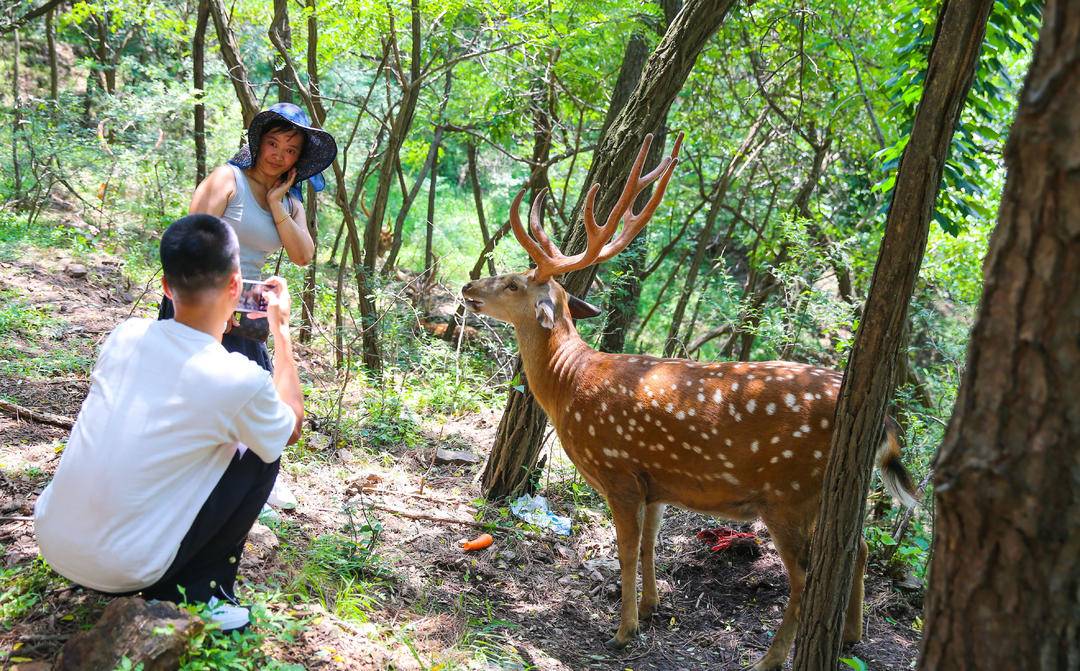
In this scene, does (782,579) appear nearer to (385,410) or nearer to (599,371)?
(599,371)

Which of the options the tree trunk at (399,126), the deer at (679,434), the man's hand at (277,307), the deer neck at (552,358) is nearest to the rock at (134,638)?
the man's hand at (277,307)

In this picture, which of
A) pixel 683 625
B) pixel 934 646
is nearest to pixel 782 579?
pixel 683 625

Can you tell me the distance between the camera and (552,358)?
503cm

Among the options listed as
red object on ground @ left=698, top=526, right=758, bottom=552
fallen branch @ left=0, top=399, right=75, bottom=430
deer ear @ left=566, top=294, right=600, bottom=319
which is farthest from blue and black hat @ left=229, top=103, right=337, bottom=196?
red object on ground @ left=698, top=526, right=758, bottom=552

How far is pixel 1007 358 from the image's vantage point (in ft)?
5.67

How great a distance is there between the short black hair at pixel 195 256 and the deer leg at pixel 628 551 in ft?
8.59

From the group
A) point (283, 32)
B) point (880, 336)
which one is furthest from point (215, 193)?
point (283, 32)

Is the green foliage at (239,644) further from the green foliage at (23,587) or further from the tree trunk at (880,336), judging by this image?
the tree trunk at (880,336)

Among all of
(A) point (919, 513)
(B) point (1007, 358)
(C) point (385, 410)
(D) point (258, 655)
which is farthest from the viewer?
(C) point (385, 410)

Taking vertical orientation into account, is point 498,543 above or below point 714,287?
below

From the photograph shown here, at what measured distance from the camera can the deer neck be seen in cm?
488

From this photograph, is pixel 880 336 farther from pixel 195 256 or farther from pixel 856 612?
pixel 195 256

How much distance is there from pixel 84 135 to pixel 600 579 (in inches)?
379

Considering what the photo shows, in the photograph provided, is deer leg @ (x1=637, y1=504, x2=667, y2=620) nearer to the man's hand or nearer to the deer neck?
the deer neck
